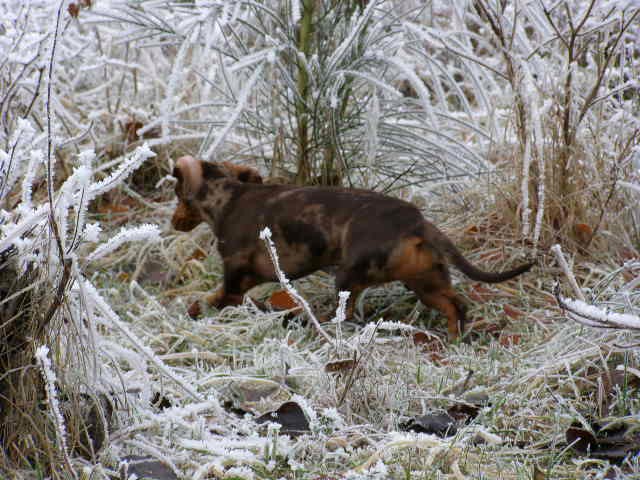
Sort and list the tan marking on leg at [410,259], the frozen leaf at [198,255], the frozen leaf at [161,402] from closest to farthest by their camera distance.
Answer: the frozen leaf at [161,402]
the tan marking on leg at [410,259]
the frozen leaf at [198,255]

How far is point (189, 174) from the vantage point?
3693mm

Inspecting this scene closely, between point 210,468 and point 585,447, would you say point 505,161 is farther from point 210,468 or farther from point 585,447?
point 210,468

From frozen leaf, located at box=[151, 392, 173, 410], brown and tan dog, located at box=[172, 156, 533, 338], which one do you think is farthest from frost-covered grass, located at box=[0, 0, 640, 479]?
brown and tan dog, located at box=[172, 156, 533, 338]

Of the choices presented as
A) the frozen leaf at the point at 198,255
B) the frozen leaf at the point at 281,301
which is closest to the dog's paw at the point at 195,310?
the frozen leaf at the point at 281,301

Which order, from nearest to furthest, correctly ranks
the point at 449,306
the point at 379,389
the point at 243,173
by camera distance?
the point at 379,389
the point at 449,306
the point at 243,173

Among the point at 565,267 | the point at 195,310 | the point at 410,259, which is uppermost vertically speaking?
the point at 565,267

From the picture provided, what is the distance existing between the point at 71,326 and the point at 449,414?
1.03 meters

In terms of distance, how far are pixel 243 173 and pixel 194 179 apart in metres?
0.23

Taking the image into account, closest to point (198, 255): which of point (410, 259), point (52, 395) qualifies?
point (410, 259)

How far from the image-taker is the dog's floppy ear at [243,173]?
380cm

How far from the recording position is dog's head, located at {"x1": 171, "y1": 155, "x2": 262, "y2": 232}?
3.69 meters

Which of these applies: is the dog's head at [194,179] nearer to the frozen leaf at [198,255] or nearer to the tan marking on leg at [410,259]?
the frozen leaf at [198,255]

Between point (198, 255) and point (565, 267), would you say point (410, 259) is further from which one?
point (198, 255)

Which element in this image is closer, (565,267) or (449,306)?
(565,267)
